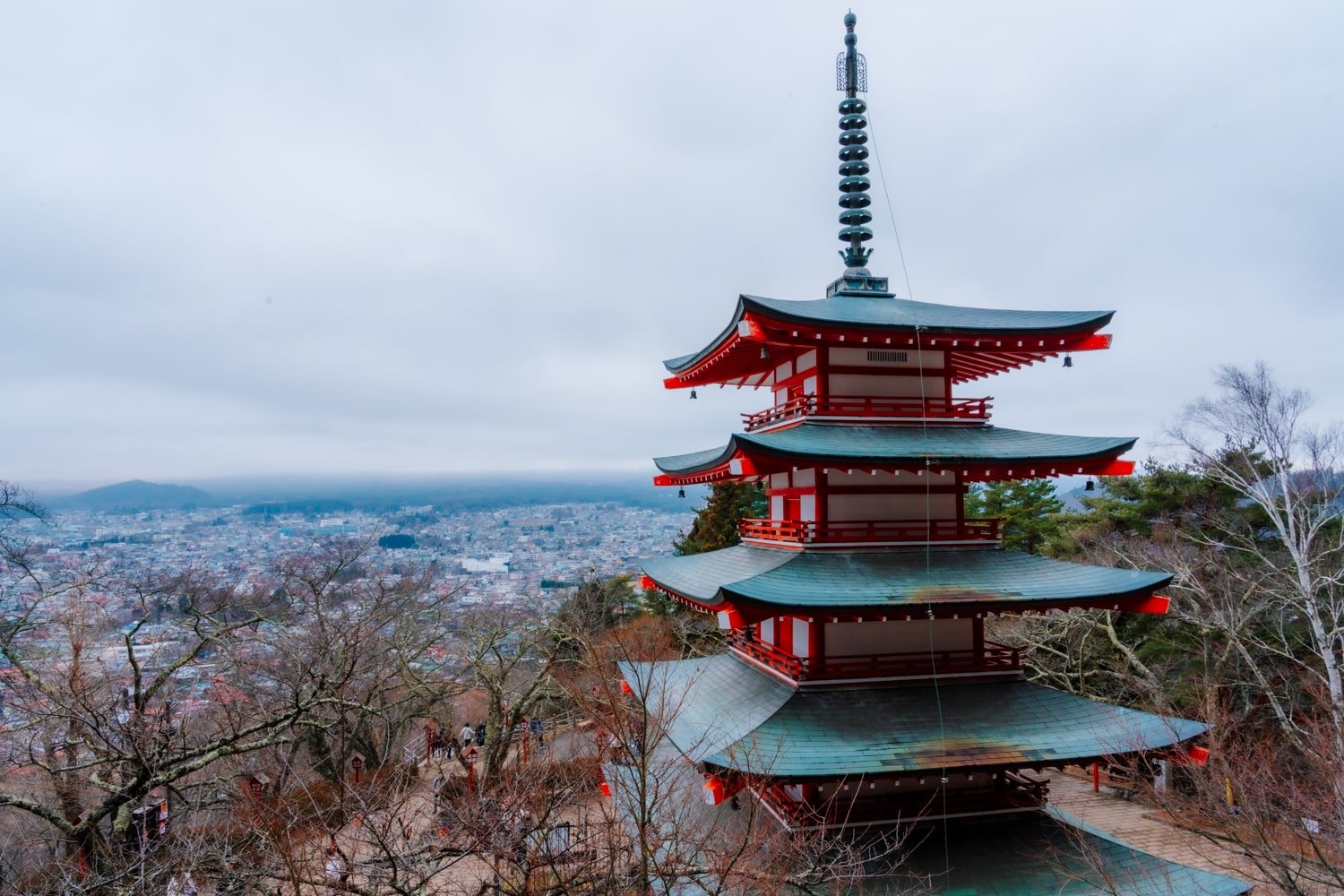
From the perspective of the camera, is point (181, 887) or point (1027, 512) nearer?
point (181, 887)

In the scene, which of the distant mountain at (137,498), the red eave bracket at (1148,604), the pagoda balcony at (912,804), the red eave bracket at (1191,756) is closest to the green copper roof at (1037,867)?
the pagoda balcony at (912,804)

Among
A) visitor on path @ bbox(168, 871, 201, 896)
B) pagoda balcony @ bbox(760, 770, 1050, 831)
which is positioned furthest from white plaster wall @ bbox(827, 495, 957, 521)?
visitor on path @ bbox(168, 871, 201, 896)

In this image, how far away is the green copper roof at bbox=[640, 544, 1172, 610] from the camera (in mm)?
10562

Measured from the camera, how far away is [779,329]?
1163 centimetres

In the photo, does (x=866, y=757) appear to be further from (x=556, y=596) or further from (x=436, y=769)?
(x=556, y=596)

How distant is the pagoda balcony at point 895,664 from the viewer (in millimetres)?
11508

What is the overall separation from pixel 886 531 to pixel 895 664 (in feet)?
7.02

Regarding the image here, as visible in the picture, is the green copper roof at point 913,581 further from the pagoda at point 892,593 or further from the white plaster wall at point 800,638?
the white plaster wall at point 800,638

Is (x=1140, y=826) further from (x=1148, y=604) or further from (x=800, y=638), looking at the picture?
(x=800, y=638)

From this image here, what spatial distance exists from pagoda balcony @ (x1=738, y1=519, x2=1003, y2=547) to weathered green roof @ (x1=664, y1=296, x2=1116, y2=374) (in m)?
3.25

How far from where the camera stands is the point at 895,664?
11664 mm

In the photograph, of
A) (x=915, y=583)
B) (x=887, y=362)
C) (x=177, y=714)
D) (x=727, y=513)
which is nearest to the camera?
(x=915, y=583)

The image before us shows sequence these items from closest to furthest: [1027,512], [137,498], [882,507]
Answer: [882,507]
[1027,512]
[137,498]

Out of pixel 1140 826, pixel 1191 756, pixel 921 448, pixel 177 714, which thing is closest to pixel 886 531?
pixel 921 448
